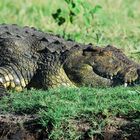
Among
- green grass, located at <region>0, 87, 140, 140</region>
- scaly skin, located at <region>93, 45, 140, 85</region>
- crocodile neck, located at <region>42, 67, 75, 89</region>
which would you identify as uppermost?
scaly skin, located at <region>93, 45, 140, 85</region>

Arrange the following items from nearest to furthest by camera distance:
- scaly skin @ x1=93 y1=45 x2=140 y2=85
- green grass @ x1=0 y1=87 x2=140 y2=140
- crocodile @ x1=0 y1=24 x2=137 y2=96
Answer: green grass @ x1=0 y1=87 x2=140 y2=140 < scaly skin @ x1=93 y1=45 x2=140 y2=85 < crocodile @ x1=0 y1=24 x2=137 y2=96

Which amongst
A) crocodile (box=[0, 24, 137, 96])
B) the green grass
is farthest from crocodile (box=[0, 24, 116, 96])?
the green grass

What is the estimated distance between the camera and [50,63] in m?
8.05

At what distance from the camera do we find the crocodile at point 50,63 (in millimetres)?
7879

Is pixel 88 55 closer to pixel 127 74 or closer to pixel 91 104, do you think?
pixel 127 74

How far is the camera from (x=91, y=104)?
6.27m

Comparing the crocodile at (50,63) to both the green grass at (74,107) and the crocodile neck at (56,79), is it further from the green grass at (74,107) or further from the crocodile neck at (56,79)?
the green grass at (74,107)

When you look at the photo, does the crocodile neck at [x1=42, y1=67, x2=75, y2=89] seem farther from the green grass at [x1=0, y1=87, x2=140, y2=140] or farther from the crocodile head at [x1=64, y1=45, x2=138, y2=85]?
the green grass at [x1=0, y1=87, x2=140, y2=140]

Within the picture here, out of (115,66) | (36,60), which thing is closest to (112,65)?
(115,66)

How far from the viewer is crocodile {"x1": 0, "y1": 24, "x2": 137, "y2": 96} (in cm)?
788

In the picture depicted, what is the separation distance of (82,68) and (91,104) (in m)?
1.69

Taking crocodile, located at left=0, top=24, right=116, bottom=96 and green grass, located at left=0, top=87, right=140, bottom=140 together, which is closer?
green grass, located at left=0, top=87, right=140, bottom=140

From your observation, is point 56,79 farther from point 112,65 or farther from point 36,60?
point 112,65

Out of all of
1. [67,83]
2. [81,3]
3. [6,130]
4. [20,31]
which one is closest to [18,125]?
[6,130]
